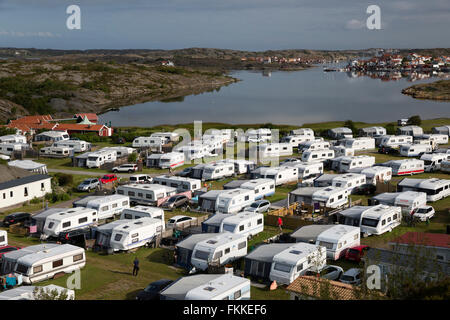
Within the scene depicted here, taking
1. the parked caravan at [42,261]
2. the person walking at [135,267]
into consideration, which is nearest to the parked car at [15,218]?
the parked caravan at [42,261]

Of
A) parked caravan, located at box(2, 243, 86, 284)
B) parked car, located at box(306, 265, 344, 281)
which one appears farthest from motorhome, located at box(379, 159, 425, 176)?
parked caravan, located at box(2, 243, 86, 284)

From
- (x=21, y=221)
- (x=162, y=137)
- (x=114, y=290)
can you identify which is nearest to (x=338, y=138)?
(x=162, y=137)

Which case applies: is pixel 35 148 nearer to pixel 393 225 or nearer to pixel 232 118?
pixel 393 225

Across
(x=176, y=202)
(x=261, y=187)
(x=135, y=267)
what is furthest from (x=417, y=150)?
(x=135, y=267)

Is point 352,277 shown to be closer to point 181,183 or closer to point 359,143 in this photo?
point 181,183

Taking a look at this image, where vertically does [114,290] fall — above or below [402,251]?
below

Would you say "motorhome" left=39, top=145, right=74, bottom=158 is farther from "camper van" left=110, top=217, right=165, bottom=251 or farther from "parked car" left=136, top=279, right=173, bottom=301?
"parked car" left=136, top=279, right=173, bottom=301
